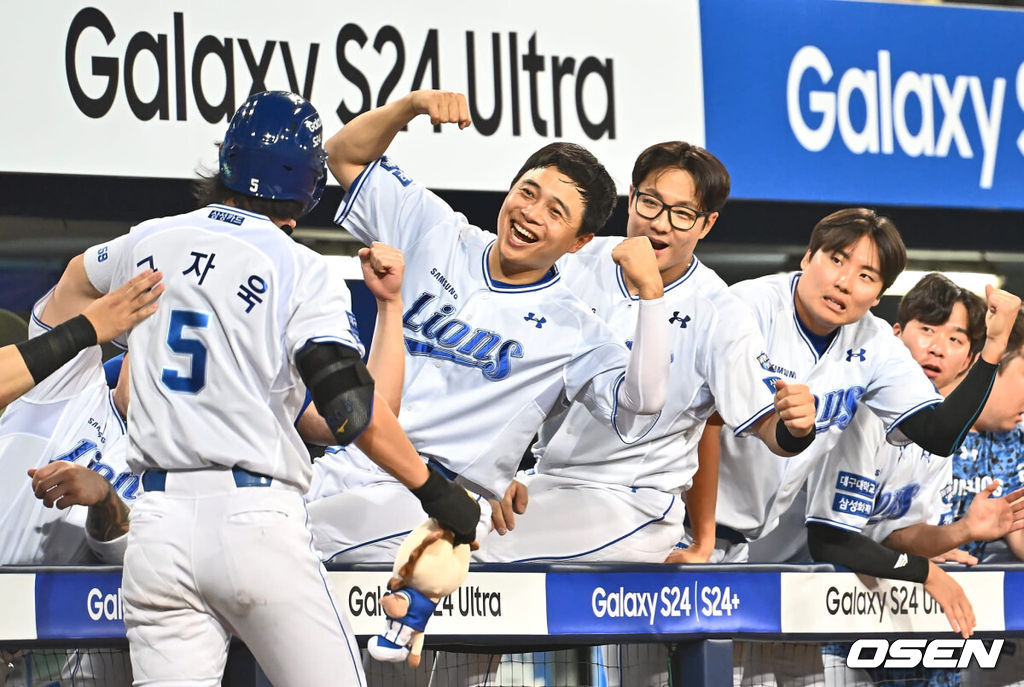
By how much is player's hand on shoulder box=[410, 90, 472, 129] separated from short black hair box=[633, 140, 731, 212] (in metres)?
0.68

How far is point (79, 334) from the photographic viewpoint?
225 centimetres

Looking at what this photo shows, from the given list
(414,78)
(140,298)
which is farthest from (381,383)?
(414,78)

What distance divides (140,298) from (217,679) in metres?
0.63

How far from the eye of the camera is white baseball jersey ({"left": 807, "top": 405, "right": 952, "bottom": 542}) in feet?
10.6

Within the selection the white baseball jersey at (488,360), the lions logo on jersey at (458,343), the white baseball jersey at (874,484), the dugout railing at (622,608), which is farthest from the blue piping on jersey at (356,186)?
the white baseball jersey at (874,484)

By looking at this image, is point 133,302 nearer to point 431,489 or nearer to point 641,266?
point 431,489

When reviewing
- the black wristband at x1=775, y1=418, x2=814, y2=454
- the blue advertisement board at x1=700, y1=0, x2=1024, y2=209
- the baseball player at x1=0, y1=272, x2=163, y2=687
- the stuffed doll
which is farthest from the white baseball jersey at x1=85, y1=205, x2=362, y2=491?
the blue advertisement board at x1=700, y1=0, x2=1024, y2=209

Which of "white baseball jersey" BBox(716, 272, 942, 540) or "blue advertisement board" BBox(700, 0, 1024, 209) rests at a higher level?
"blue advertisement board" BBox(700, 0, 1024, 209)

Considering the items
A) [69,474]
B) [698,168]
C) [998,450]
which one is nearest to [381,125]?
[698,168]

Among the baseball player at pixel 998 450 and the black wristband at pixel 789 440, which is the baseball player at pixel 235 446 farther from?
the baseball player at pixel 998 450

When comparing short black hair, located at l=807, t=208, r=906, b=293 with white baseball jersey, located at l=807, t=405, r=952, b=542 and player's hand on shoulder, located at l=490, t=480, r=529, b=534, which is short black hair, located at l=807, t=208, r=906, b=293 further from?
player's hand on shoulder, located at l=490, t=480, r=529, b=534

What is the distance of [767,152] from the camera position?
16.3 ft

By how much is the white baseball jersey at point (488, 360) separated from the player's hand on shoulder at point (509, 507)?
0.24 ft

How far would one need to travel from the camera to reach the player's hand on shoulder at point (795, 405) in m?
2.85
